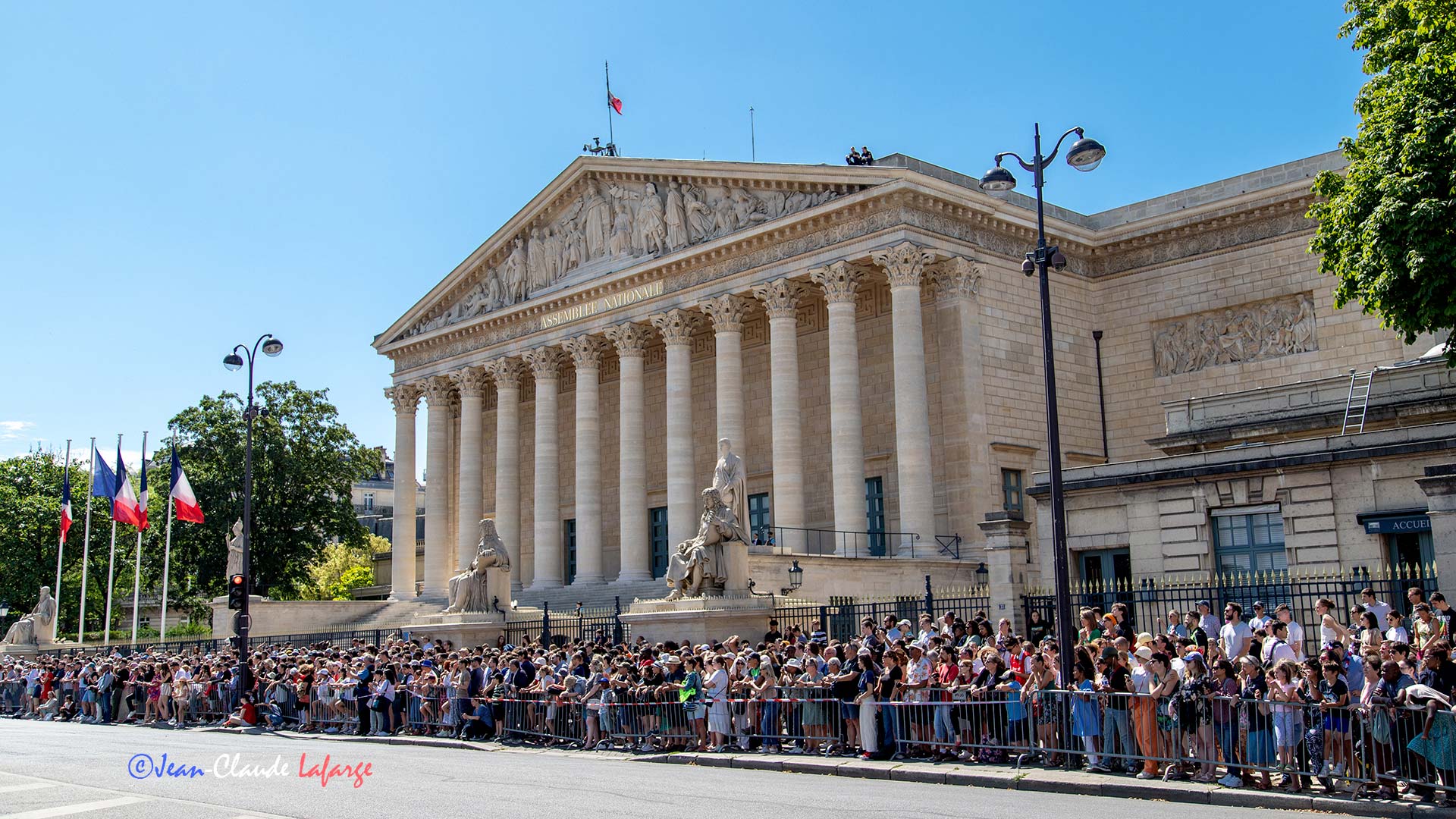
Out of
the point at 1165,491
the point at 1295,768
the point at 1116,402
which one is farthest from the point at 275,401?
the point at 1295,768

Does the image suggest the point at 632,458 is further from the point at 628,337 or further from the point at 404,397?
the point at 404,397

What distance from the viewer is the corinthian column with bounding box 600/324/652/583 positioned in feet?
137

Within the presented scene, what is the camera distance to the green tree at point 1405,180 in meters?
21.6

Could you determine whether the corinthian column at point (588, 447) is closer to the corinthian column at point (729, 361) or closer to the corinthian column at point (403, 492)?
the corinthian column at point (729, 361)

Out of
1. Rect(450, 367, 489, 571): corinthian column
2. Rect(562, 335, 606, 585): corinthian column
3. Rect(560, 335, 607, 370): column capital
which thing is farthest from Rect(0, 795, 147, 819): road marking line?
Rect(450, 367, 489, 571): corinthian column

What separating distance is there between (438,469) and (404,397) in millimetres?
3481

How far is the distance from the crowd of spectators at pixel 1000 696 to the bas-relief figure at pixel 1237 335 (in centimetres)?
1892

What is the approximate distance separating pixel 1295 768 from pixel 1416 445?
10.1 metres

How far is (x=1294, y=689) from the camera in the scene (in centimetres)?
1264

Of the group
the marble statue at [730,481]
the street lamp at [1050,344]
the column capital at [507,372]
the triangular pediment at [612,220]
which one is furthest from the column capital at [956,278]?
the street lamp at [1050,344]

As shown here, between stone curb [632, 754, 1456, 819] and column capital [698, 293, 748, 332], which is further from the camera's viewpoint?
column capital [698, 293, 748, 332]

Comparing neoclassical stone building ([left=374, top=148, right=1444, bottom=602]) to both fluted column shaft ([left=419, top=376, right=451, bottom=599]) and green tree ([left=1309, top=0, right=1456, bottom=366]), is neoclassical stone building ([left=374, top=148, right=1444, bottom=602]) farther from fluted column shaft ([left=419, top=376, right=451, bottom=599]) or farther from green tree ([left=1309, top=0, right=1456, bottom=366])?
green tree ([left=1309, top=0, right=1456, bottom=366])

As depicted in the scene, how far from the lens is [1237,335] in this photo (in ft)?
125

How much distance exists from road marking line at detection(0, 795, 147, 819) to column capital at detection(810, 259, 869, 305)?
26115 millimetres
